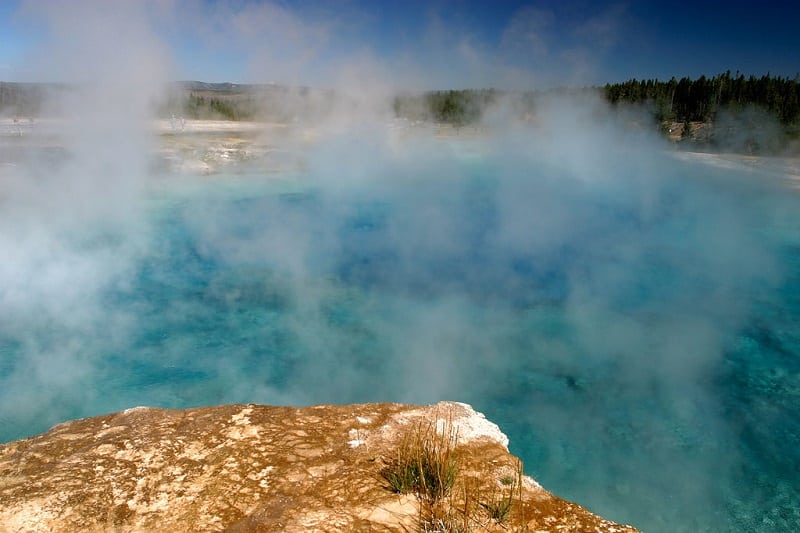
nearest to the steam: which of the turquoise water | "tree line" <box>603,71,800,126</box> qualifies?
the turquoise water

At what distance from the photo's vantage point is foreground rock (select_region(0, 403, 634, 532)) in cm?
179

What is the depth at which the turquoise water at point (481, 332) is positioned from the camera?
4.00 meters

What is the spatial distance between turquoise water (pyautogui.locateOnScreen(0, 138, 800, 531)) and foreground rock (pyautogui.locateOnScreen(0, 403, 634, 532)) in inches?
76.0

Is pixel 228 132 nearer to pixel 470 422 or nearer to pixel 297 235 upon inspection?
pixel 297 235

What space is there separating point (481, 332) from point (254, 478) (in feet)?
13.0

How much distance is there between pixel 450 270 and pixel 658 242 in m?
4.48

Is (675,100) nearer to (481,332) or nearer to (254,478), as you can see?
(481,332)

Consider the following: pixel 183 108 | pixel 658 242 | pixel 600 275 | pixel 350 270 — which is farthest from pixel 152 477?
pixel 183 108

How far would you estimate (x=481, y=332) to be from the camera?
5.69m

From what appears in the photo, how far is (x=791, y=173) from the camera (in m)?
15.2

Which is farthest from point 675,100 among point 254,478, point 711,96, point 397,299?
point 254,478

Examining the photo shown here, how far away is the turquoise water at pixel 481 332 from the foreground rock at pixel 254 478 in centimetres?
193

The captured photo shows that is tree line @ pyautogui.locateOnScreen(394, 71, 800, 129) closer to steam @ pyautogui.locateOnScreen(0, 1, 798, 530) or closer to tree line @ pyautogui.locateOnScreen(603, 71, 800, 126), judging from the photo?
tree line @ pyautogui.locateOnScreen(603, 71, 800, 126)

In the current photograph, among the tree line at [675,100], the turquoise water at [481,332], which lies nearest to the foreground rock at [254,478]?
the turquoise water at [481,332]
